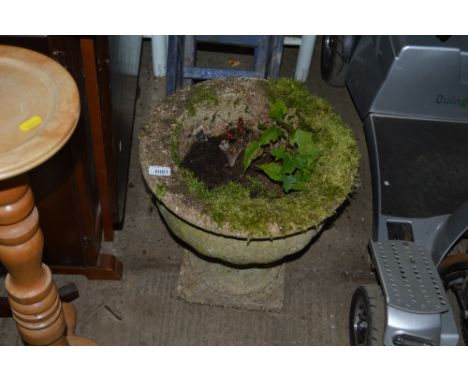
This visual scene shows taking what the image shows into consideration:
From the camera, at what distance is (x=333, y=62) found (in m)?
3.54

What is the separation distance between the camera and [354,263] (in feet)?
9.82

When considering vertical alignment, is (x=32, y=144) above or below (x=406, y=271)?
above

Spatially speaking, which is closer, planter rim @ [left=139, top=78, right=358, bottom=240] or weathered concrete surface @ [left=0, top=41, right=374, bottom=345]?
planter rim @ [left=139, top=78, right=358, bottom=240]

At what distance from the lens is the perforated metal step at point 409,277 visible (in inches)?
92.8

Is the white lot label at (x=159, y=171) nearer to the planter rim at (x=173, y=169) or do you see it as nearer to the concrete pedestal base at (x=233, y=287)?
the planter rim at (x=173, y=169)

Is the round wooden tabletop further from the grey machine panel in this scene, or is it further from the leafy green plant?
the grey machine panel

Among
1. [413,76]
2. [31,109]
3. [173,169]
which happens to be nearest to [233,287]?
[173,169]

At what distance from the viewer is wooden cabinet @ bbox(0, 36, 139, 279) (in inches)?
80.1

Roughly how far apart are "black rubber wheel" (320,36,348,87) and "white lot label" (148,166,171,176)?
1633 millimetres

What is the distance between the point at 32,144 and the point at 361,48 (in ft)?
7.78

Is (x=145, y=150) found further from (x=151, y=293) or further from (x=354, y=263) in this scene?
(x=354, y=263)

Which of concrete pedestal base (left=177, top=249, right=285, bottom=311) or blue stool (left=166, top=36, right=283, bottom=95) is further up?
blue stool (left=166, top=36, right=283, bottom=95)

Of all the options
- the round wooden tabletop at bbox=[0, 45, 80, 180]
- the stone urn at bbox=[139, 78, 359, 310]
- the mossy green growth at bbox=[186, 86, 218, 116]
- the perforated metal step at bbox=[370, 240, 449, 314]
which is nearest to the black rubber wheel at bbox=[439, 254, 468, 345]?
the perforated metal step at bbox=[370, 240, 449, 314]

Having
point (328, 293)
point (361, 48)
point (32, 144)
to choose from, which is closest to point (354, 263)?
point (328, 293)
